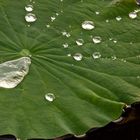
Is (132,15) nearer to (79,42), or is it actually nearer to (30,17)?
(79,42)

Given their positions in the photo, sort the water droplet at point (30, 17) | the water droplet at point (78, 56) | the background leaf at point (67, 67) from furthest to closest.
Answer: the water droplet at point (30, 17) < the water droplet at point (78, 56) < the background leaf at point (67, 67)

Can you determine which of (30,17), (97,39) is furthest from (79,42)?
(30,17)

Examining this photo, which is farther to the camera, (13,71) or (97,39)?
(97,39)

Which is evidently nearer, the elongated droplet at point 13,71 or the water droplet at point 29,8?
the elongated droplet at point 13,71

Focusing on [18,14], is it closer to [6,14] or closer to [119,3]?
[6,14]

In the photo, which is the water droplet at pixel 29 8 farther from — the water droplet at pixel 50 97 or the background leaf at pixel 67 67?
the water droplet at pixel 50 97

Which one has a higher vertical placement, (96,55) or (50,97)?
(96,55)

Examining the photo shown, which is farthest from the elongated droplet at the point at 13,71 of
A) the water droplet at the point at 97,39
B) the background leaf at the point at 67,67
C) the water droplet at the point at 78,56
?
the water droplet at the point at 97,39
